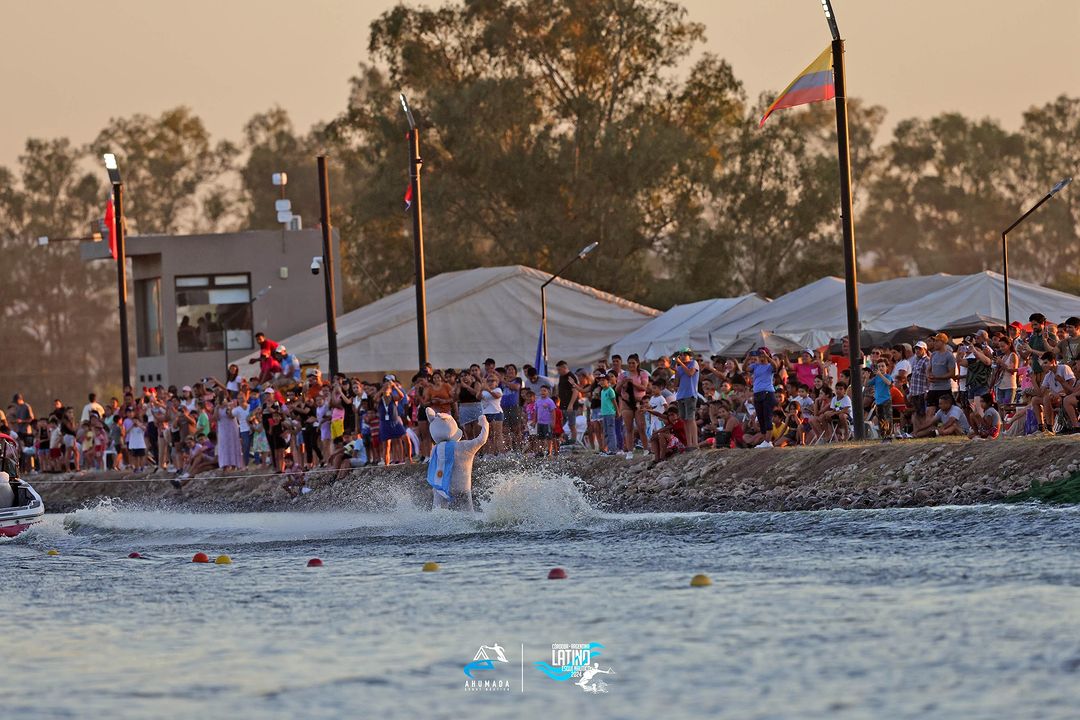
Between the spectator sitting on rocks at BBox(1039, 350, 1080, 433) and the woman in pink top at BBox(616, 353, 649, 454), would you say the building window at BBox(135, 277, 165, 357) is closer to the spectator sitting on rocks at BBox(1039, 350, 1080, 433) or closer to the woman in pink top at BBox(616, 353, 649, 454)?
the woman in pink top at BBox(616, 353, 649, 454)

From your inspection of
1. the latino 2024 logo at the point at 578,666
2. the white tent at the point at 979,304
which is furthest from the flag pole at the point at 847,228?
the latino 2024 logo at the point at 578,666

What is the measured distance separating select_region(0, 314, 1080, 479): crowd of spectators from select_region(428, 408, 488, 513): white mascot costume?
3270 mm

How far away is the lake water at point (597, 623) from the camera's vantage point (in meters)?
11.9

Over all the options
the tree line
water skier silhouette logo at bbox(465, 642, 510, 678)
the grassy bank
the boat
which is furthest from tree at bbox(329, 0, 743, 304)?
water skier silhouette logo at bbox(465, 642, 510, 678)

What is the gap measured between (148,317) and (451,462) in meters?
35.5

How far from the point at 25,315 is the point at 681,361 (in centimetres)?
8558

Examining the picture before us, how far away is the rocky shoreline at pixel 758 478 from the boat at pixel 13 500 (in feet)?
12.7

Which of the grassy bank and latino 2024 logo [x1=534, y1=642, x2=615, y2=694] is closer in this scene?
latino 2024 logo [x1=534, y1=642, x2=615, y2=694]

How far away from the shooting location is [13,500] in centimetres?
2889

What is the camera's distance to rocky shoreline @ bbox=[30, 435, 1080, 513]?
2217cm

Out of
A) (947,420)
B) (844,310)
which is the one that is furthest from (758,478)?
(844,310)

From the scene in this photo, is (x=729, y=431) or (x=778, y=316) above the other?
(x=778, y=316)

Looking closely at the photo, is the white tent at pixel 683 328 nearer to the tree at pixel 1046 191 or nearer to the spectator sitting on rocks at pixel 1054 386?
the spectator sitting on rocks at pixel 1054 386

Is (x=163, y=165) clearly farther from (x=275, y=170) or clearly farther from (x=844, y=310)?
(x=844, y=310)
